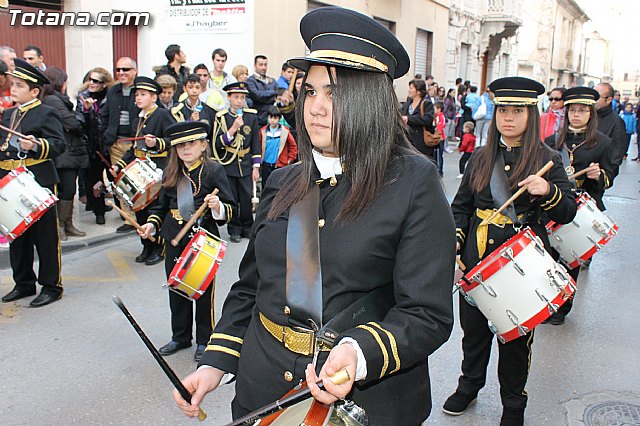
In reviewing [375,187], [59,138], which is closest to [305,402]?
[375,187]

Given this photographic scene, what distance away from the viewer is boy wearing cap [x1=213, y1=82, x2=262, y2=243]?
830cm

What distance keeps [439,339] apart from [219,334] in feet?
2.65

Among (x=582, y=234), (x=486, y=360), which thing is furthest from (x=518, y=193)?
A: (x=582, y=234)

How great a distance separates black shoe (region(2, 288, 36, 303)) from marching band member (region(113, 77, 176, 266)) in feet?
4.99

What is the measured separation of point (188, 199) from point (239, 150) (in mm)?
3609

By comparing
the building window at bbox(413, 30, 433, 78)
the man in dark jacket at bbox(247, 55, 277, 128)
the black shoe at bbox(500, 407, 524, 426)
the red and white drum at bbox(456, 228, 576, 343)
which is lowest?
the black shoe at bbox(500, 407, 524, 426)

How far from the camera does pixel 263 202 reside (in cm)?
227

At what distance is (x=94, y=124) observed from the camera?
8.90m

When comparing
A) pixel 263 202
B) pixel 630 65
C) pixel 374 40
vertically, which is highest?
pixel 630 65

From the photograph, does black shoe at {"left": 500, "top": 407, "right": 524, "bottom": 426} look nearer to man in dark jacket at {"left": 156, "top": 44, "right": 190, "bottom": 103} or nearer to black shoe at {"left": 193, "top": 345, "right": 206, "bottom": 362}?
black shoe at {"left": 193, "top": 345, "right": 206, "bottom": 362}

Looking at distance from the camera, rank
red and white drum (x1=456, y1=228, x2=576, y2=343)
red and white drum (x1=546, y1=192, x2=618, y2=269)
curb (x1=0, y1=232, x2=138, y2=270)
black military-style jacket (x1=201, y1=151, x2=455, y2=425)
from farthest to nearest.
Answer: curb (x1=0, y1=232, x2=138, y2=270) → red and white drum (x1=546, y1=192, x2=618, y2=269) → red and white drum (x1=456, y1=228, x2=576, y2=343) → black military-style jacket (x1=201, y1=151, x2=455, y2=425)

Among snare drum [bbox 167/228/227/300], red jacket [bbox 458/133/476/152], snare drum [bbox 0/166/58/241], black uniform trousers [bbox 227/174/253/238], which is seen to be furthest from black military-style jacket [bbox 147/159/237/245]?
red jacket [bbox 458/133/476/152]

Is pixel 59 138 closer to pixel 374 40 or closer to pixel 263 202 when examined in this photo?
pixel 263 202

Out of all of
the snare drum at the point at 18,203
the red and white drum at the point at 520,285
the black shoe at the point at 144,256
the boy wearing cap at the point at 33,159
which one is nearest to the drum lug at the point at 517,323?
the red and white drum at the point at 520,285
